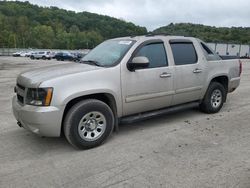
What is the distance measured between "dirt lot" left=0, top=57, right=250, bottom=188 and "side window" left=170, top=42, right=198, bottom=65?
127 cm

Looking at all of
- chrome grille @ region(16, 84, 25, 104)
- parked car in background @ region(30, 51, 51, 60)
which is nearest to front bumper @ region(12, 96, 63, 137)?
chrome grille @ region(16, 84, 25, 104)

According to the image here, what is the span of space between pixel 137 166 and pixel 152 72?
1.88m

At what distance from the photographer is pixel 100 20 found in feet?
352

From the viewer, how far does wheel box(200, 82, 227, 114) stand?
6306mm

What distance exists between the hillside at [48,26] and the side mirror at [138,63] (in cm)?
9652

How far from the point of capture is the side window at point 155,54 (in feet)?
16.9

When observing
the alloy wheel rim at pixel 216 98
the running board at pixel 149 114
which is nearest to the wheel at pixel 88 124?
the running board at pixel 149 114

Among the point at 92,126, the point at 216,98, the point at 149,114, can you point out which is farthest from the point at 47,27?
the point at 92,126

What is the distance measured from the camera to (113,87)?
4.65 m

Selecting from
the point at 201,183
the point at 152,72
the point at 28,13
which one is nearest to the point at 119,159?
the point at 201,183

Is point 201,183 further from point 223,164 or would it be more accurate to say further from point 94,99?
point 94,99

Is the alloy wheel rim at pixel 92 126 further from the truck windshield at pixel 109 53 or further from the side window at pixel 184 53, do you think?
the side window at pixel 184 53

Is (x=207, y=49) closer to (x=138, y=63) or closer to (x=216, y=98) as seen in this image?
(x=216, y=98)

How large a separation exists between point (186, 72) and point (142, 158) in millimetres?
2293
